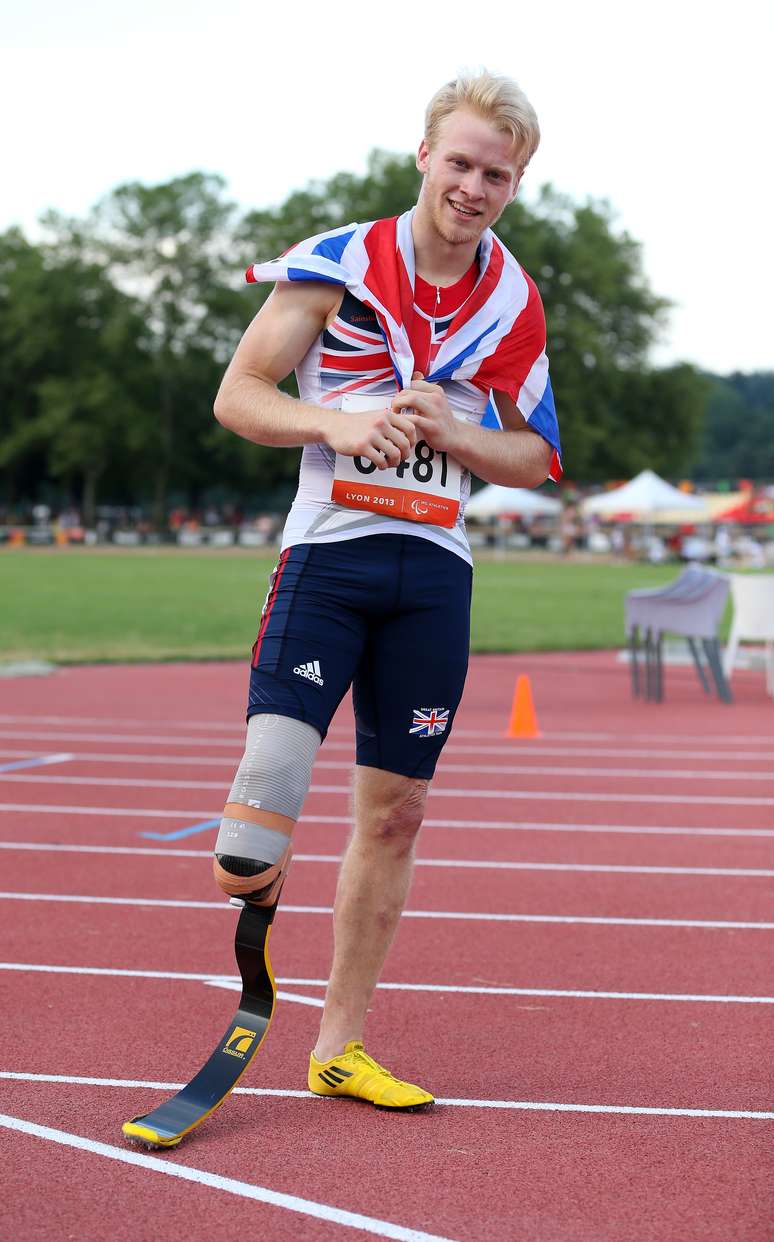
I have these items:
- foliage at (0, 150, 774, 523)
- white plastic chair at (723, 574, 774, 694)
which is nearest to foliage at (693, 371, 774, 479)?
foliage at (0, 150, 774, 523)

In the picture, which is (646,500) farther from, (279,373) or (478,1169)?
A: (478,1169)

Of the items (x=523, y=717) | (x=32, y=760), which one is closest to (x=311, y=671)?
(x=32, y=760)

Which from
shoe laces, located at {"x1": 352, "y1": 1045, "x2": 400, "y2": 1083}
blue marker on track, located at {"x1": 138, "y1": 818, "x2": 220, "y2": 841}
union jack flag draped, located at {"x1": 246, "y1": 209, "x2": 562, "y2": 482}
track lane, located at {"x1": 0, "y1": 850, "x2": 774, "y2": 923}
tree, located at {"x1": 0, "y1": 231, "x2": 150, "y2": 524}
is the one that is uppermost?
tree, located at {"x1": 0, "y1": 231, "x2": 150, "y2": 524}

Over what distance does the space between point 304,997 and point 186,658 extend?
38.3 feet

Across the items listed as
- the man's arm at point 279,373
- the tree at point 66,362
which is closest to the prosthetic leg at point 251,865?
the man's arm at point 279,373

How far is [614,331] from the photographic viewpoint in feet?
231

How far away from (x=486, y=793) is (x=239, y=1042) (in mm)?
4905

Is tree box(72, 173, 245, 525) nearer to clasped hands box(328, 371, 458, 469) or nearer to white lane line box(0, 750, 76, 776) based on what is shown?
white lane line box(0, 750, 76, 776)

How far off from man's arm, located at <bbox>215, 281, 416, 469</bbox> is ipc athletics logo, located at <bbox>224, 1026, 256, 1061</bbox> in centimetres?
128

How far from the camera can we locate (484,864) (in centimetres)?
638

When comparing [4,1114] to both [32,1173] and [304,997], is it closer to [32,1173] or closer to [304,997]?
[32,1173]

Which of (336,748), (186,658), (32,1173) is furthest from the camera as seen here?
(186,658)

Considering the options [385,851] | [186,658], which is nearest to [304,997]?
[385,851]

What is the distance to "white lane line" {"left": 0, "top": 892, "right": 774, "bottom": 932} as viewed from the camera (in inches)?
211
